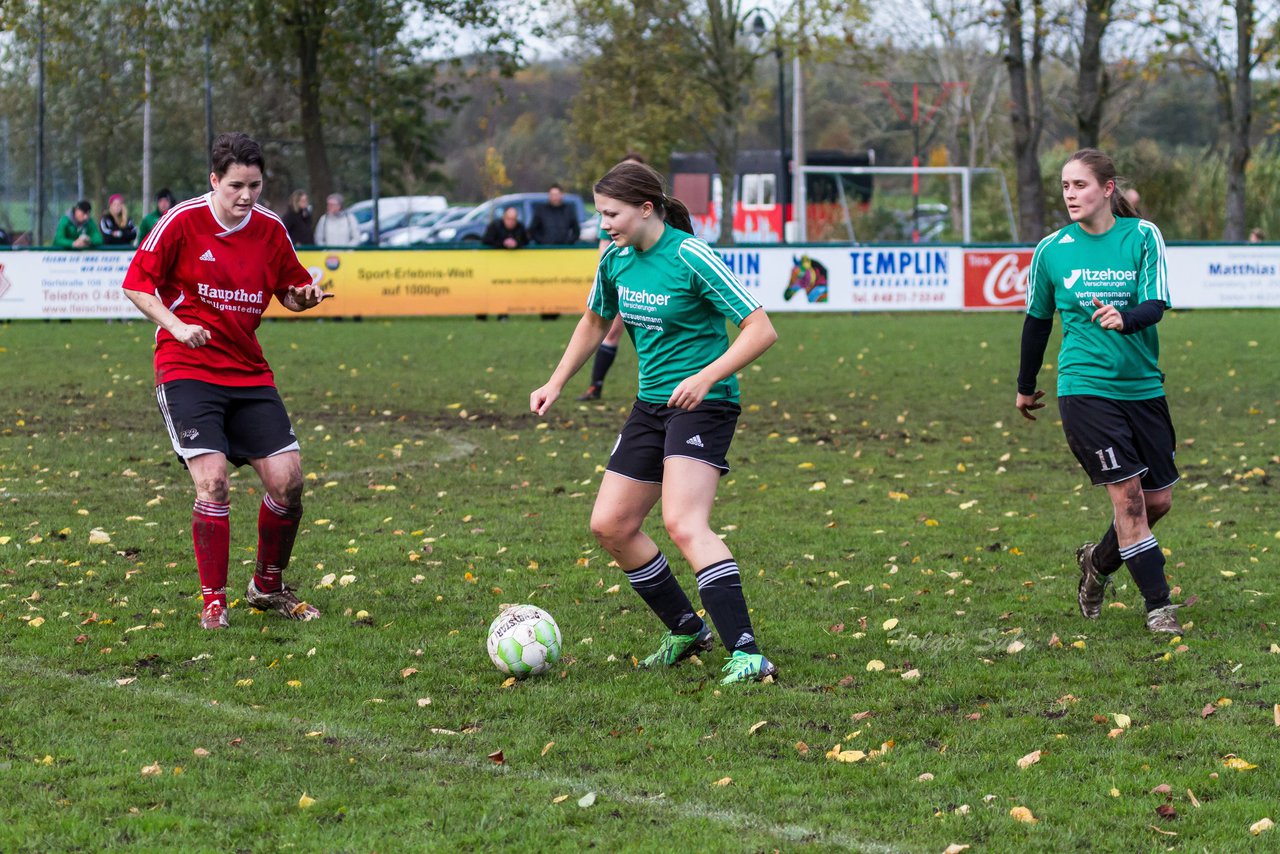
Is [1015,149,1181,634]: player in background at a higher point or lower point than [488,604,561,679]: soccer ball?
higher

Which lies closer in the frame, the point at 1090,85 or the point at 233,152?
the point at 233,152

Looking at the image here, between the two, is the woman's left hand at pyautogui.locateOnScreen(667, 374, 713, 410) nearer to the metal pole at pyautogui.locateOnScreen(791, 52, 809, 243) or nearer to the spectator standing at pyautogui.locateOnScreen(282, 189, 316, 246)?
the spectator standing at pyautogui.locateOnScreen(282, 189, 316, 246)

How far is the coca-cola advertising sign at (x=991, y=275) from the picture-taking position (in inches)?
953

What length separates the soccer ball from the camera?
18.9 ft

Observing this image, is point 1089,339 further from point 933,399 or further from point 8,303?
point 8,303

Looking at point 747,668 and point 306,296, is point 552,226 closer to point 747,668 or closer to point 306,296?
point 306,296

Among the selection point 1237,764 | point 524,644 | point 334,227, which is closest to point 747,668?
point 524,644

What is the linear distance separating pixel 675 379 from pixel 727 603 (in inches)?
33.5

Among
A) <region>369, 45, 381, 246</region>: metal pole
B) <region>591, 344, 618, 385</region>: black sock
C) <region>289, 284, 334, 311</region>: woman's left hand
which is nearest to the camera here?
<region>289, 284, 334, 311</region>: woman's left hand

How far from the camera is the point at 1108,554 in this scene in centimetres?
667

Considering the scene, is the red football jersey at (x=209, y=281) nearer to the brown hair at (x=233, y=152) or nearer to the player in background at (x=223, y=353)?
the player in background at (x=223, y=353)

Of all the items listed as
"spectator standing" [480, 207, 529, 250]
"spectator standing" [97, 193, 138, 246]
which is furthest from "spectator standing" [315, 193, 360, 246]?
"spectator standing" [97, 193, 138, 246]

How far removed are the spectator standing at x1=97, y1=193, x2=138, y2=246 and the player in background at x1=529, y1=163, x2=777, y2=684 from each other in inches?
746

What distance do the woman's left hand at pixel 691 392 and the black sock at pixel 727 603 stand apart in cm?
67
